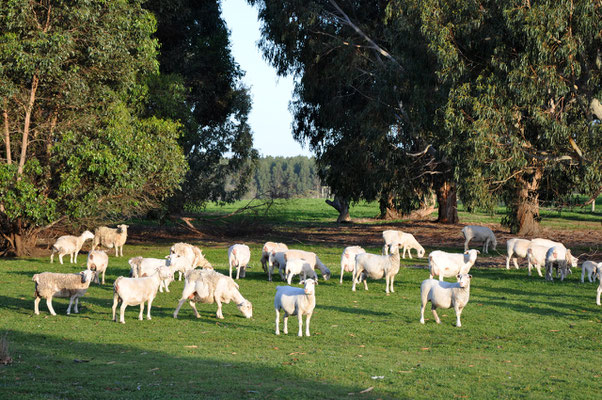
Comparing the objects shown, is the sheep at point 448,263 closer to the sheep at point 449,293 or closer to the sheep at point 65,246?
the sheep at point 449,293

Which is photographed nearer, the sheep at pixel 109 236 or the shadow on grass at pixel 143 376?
the shadow on grass at pixel 143 376

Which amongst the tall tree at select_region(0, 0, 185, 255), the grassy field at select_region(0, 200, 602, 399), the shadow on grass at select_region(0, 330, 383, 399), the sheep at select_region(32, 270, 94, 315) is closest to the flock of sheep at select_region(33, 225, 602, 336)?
the sheep at select_region(32, 270, 94, 315)

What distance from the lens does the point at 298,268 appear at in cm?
2123

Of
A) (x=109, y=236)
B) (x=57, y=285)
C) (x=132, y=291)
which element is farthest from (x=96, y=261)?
(x=109, y=236)

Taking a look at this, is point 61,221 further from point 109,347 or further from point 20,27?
point 109,347

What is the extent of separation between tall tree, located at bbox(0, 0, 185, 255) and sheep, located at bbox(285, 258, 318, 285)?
10.6 metres

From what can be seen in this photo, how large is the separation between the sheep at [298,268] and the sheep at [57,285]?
6.86 metres

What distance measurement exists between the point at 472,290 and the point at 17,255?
20768 millimetres

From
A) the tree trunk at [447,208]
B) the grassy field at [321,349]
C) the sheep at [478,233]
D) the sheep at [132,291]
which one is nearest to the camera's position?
the grassy field at [321,349]

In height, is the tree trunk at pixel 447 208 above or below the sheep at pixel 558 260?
above

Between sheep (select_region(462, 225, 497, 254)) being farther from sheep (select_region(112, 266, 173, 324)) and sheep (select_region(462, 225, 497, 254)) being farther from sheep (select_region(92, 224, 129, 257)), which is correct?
sheep (select_region(112, 266, 173, 324))

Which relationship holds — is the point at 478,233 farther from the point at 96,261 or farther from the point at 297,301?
the point at 297,301

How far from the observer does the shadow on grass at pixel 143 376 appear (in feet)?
29.9

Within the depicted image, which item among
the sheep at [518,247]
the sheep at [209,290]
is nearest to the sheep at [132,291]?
the sheep at [209,290]
